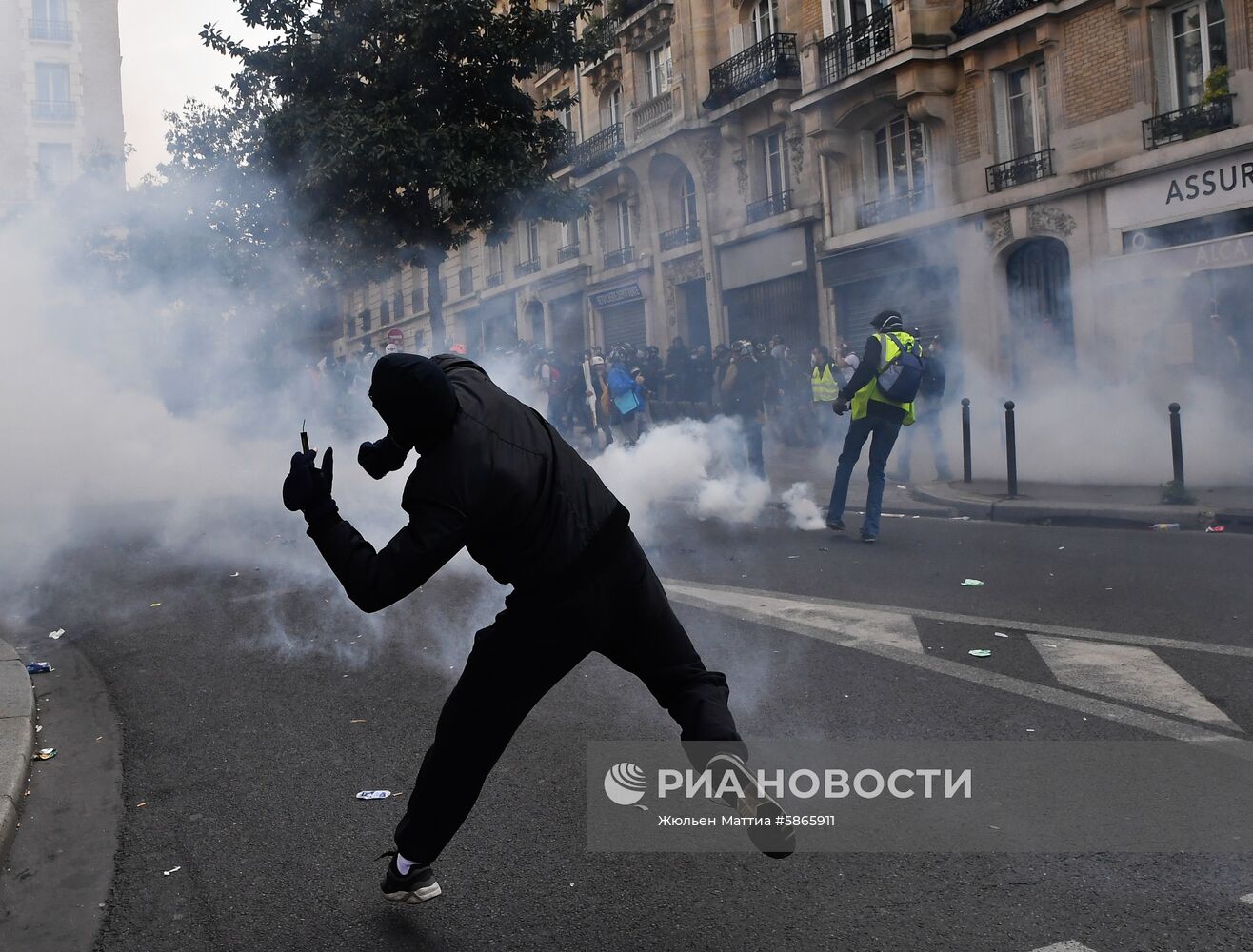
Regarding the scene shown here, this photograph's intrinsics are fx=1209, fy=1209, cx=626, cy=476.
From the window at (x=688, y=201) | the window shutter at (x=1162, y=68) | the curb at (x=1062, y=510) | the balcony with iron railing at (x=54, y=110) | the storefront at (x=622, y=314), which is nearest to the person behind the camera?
the curb at (x=1062, y=510)

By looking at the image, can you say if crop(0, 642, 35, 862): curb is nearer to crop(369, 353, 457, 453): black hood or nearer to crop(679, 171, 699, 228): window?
crop(369, 353, 457, 453): black hood

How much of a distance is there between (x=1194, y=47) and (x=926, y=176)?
4.55m

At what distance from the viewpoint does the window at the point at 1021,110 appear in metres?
17.2

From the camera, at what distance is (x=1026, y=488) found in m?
11.8

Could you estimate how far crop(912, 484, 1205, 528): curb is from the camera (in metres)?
9.57

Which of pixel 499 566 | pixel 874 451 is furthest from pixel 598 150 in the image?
pixel 499 566

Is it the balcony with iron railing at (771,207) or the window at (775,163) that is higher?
the window at (775,163)

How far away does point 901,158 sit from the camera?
775 inches

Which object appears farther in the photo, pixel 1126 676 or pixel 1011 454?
pixel 1011 454

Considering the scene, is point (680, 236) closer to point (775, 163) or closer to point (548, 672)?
point (775, 163)

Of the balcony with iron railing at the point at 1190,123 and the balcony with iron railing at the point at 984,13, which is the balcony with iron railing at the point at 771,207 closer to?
the balcony with iron railing at the point at 984,13

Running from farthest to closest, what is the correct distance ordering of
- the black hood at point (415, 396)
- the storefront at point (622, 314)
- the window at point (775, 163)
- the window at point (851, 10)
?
the storefront at point (622, 314)
the window at point (775, 163)
the window at point (851, 10)
the black hood at point (415, 396)

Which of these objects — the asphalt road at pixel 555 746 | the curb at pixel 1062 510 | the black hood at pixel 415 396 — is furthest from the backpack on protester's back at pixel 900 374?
the black hood at pixel 415 396

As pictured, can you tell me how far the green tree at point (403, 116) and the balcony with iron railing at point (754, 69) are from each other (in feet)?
14.6
